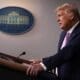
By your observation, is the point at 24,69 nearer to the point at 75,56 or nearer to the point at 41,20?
the point at 75,56

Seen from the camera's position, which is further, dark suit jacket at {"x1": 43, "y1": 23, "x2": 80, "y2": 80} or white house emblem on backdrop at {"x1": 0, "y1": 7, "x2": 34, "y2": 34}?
white house emblem on backdrop at {"x1": 0, "y1": 7, "x2": 34, "y2": 34}

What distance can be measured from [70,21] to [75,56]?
0.36 m

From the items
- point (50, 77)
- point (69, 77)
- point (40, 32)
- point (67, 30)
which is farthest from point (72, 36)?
point (40, 32)

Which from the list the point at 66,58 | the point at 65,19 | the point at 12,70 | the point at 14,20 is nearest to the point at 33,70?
the point at 12,70

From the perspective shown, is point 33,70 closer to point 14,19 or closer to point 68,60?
point 68,60

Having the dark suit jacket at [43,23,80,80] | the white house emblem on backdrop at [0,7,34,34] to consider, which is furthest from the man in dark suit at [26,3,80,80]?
the white house emblem on backdrop at [0,7,34,34]

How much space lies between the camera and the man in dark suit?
1.71 m

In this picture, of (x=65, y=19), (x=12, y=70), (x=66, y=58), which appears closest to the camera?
(x=12, y=70)

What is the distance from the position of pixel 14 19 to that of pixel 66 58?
138 inches

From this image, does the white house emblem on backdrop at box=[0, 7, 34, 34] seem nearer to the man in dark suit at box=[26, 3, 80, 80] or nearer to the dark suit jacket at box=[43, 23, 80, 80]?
the man in dark suit at box=[26, 3, 80, 80]

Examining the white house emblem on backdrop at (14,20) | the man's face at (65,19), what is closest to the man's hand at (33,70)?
the man's face at (65,19)

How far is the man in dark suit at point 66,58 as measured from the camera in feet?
5.60

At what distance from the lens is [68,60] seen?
6.11ft

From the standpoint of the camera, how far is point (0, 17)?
5.19 meters
